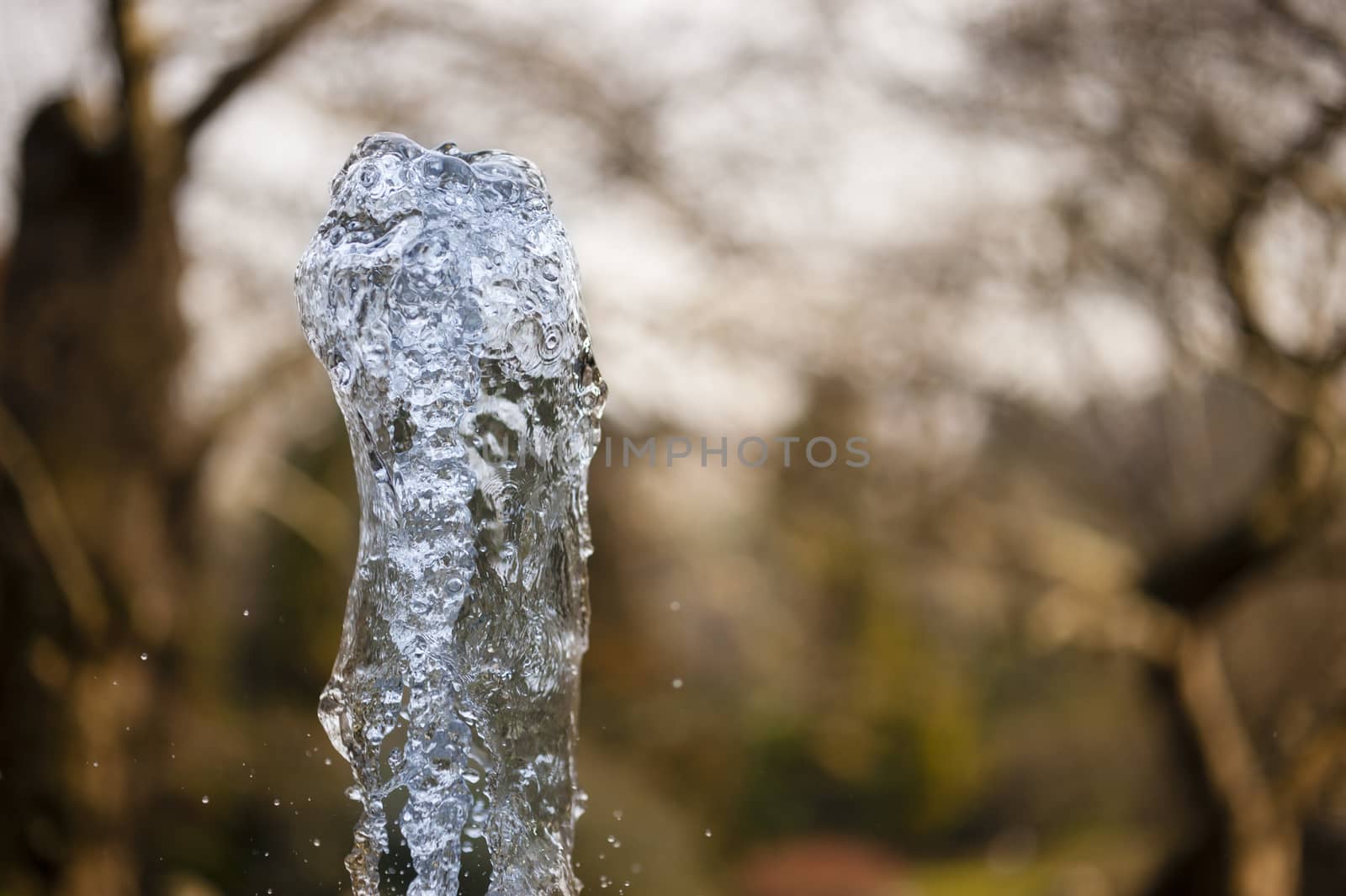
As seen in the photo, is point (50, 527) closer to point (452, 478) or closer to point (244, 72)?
point (244, 72)

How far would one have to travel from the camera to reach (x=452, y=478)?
2.06m

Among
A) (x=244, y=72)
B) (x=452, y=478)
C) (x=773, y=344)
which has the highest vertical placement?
(x=244, y=72)

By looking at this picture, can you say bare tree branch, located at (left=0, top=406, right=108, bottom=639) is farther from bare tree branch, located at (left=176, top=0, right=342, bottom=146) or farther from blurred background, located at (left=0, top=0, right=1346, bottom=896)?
bare tree branch, located at (left=176, top=0, right=342, bottom=146)

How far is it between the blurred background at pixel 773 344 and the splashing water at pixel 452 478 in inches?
88.6

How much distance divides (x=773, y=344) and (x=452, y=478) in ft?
11.8

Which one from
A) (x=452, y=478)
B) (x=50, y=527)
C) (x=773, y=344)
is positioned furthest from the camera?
(x=773, y=344)

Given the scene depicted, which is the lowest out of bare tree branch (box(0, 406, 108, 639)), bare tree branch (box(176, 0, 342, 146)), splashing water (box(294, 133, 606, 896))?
bare tree branch (box(0, 406, 108, 639))

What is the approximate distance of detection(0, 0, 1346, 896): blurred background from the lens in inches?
181

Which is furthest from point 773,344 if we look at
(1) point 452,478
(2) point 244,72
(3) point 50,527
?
(1) point 452,478

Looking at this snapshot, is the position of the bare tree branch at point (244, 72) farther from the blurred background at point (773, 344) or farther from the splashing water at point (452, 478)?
the splashing water at point (452, 478)

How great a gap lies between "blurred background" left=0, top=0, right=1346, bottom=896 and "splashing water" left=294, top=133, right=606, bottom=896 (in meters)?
2.25

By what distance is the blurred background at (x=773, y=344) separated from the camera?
459cm

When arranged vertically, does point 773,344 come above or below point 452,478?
below

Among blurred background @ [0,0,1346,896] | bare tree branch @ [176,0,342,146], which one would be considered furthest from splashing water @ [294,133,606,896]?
bare tree branch @ [176,0,342,146]
